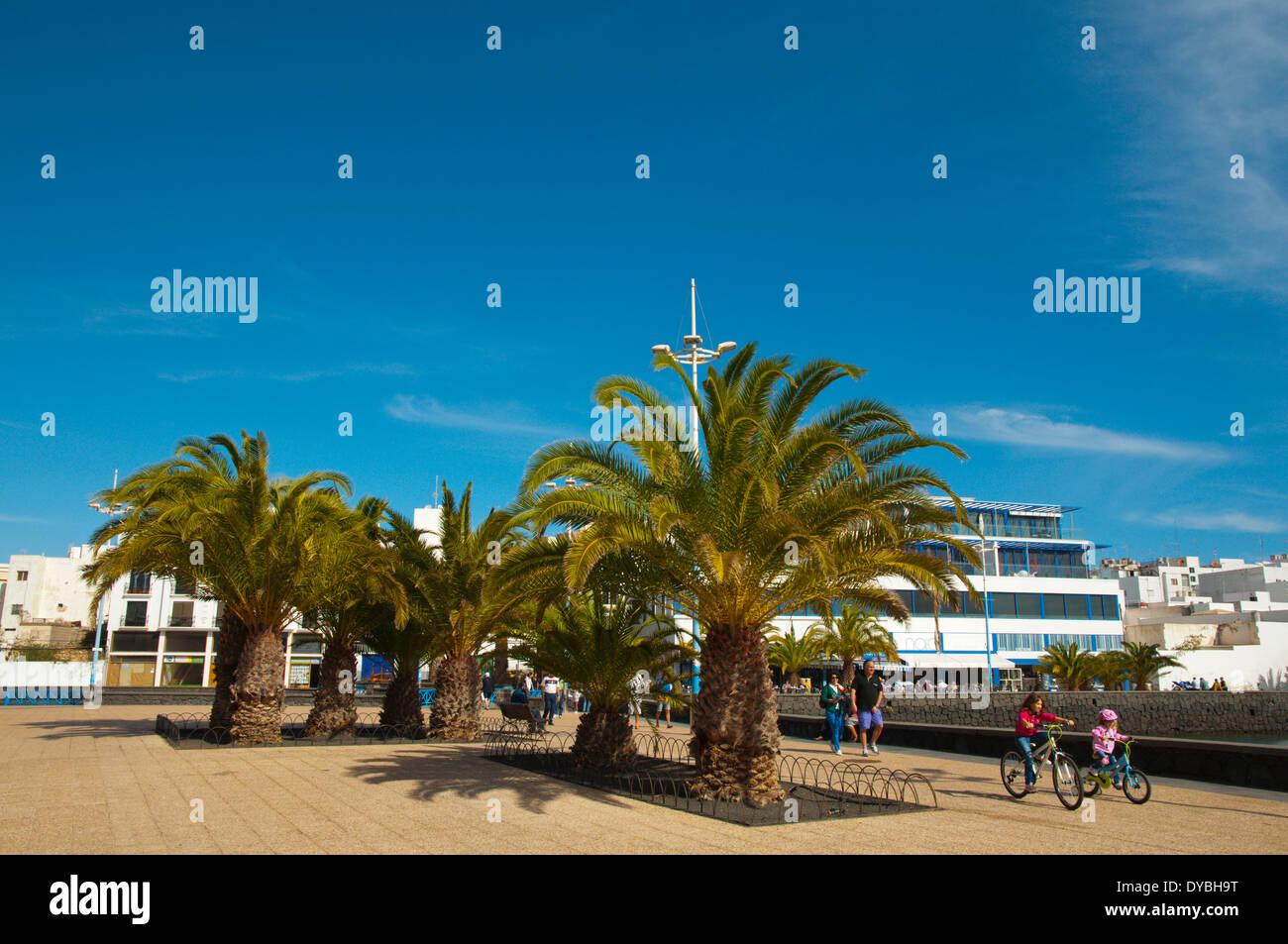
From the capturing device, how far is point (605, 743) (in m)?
14.6

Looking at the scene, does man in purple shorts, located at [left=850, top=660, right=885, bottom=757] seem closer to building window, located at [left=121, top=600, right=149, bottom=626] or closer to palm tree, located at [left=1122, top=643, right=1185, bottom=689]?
palm tree, located at [left=1122, top=643, right=1185, bottom=689]

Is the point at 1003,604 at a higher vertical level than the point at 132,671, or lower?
higher

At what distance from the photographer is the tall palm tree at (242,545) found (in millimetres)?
18016

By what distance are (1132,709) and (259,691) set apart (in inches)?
1580

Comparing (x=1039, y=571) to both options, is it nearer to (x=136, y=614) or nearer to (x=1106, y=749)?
(x=1106, y=749)

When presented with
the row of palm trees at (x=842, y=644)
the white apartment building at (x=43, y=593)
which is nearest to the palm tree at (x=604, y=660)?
the row of palm trees at (x=842, y=644)

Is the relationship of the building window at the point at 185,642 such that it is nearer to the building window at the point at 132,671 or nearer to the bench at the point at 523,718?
the building window at the point at 132,671

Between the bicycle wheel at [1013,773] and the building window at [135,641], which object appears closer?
the bicycle wheel at [1013,773]

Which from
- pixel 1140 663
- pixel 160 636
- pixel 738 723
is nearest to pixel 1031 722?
pixel 738 723

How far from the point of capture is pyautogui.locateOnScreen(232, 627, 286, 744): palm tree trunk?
18.7 meters

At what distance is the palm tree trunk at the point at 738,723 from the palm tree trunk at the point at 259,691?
1149 centimetres

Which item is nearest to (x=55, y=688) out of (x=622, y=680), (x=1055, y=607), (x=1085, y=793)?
(x=622, y=680)

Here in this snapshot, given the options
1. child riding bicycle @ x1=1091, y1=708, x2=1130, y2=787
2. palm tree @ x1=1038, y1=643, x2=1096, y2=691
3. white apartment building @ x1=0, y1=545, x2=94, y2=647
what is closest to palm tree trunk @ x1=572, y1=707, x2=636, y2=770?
child riding bicycle @ x1=1091, y1=708, x2=1130, y2=787
